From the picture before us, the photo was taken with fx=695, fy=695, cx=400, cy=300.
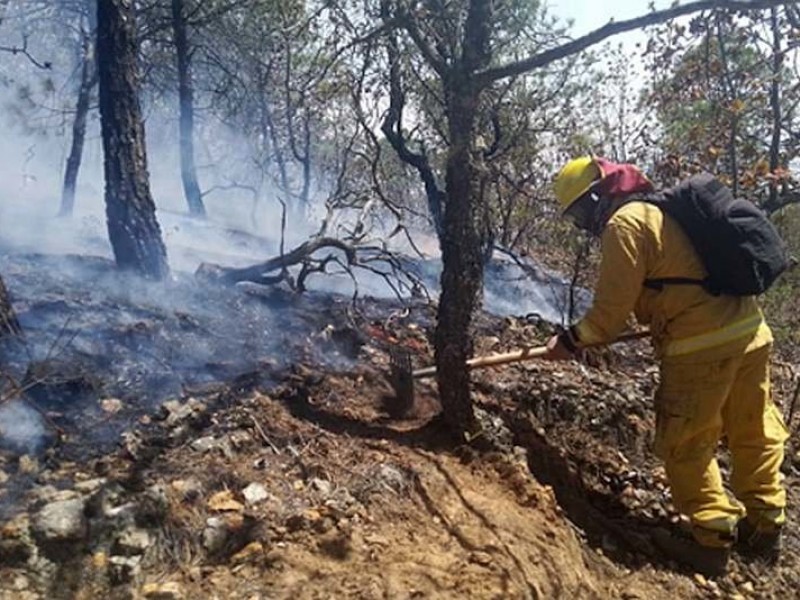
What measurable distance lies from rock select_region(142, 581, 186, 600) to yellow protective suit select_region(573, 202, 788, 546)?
75.6 inches

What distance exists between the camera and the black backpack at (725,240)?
293cm

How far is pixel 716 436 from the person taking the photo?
3127mm

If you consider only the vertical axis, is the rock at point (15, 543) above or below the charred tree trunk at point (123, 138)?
below

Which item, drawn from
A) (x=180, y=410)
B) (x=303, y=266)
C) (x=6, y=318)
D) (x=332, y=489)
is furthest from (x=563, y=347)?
(x=303, y=266)

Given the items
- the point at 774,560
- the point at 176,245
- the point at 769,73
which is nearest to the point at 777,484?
the point at 774,560

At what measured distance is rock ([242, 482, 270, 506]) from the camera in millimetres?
2625

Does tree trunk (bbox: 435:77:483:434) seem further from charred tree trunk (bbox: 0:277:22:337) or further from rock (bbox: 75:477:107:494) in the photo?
charred tree trunk (bbox: 0:277:22:337)

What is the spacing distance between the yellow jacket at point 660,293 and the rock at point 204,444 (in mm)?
1671

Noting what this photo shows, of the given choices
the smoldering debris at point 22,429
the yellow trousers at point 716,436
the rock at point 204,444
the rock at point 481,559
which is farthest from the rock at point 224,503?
the yellow trousers at point 716,436

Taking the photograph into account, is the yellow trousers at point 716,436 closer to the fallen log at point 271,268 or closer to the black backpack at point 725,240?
the black backpack at point 725,240

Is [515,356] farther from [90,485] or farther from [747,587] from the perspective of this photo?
[90,485]

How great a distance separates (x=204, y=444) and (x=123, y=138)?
3.13 metres

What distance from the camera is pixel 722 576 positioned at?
312cm

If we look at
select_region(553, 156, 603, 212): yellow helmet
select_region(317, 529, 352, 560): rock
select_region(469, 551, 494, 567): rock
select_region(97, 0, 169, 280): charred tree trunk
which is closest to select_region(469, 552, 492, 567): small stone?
select_region(469, 551, 494, 567): rock
